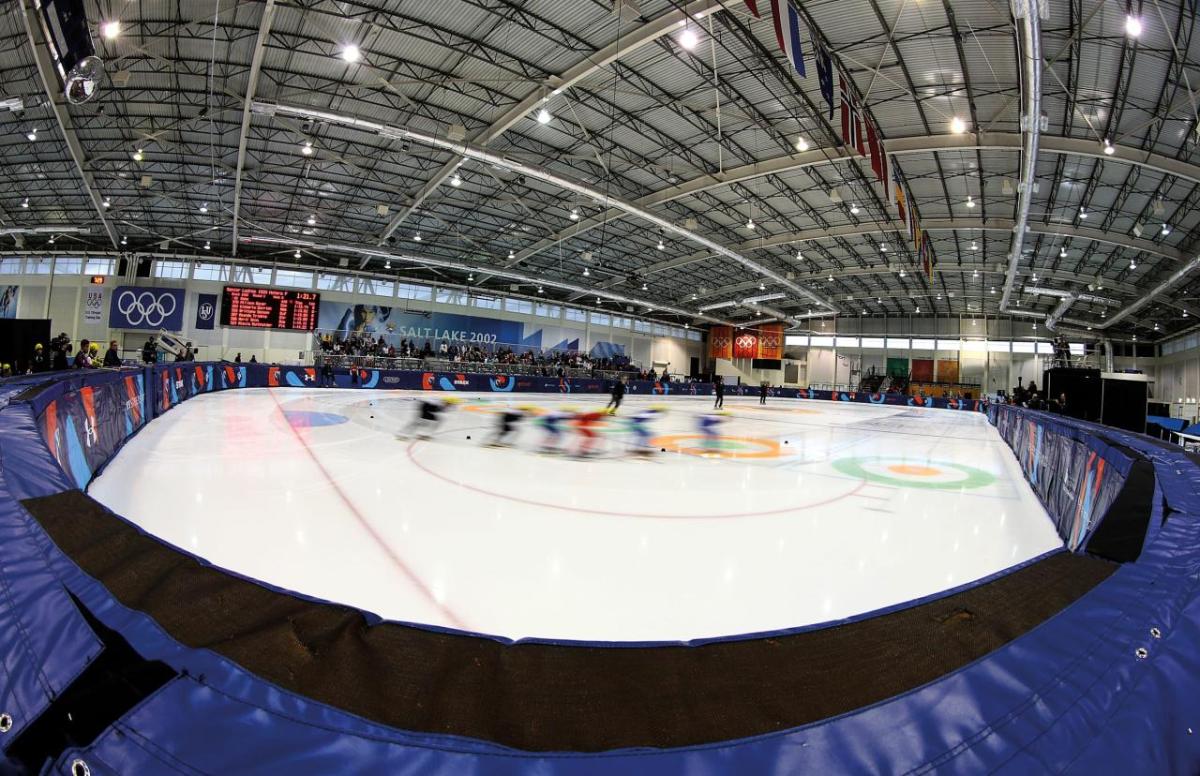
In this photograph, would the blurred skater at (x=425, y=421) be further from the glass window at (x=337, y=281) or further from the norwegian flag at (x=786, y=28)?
the glass window at (x=337, y=281)

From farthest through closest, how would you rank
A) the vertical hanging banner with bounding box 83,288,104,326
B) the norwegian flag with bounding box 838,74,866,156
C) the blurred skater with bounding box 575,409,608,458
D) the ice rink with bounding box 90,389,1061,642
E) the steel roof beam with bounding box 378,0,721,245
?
1. the vertical hanging banner with bounding box 83,288,104,326
2. the steel roof beam with bounding box 378,0,721,245
3. the norwegian flag with bounding box 838,74,866,156
4. the blurred skater with bounding box 575,409,608,458
5. the ice rink with bounding box 90,389,1061,642

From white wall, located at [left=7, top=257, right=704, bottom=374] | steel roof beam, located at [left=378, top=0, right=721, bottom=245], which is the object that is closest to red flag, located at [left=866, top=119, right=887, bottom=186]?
steel roof beam, located at [left=378, top=0, right=721, bottom=245]

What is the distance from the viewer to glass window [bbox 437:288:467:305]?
110ft

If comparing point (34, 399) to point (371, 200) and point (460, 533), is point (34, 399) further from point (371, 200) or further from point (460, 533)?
point (371, 200)

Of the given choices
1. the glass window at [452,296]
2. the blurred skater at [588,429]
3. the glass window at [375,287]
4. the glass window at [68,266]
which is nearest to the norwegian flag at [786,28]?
the blurred skater at [588,429]

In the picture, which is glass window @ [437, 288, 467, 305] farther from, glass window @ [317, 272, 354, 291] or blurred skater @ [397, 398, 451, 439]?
blurred skater @ [397, 398, 451, 439]

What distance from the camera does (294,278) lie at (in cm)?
3006

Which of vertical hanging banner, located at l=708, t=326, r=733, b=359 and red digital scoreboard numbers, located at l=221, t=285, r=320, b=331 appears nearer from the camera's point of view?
red digital scoreboard numbers, located at l=221, t=285, r=320, b=331

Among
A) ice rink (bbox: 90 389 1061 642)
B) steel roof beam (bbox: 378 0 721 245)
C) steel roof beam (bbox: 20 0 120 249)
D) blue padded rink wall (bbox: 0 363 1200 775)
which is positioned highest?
steel roof beam (bbox: 378 0 721 245)

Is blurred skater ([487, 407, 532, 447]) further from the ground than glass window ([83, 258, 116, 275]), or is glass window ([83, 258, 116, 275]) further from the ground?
glass window ([83, 258, 116, 275])

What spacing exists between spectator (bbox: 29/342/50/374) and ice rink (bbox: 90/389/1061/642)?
8.52 metres

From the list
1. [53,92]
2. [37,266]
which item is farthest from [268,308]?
[37,266]

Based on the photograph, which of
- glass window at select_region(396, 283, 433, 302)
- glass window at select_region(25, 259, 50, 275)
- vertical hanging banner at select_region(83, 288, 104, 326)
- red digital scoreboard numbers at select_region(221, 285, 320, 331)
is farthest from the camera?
glass window at select_region(396, 283, 433, 302)

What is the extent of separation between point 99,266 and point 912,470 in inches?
1592
